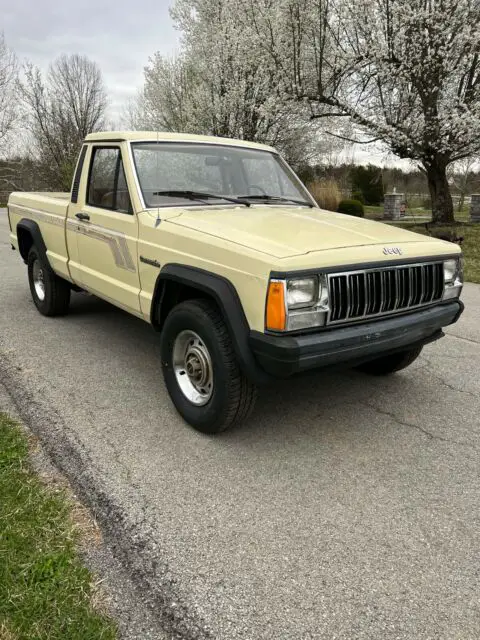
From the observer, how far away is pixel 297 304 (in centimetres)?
274

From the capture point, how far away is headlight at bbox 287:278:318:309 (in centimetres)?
271

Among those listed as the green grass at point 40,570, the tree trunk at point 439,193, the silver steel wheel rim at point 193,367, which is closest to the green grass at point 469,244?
the tree trunk at point 439,193

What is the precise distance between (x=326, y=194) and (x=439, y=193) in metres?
5.95

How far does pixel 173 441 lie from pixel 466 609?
1.82m

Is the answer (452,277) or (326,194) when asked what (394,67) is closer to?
(326,194)

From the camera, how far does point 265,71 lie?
16609 mm

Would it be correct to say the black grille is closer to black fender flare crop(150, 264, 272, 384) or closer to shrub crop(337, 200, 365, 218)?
black fender flare crop(150, 264, 272, 384)

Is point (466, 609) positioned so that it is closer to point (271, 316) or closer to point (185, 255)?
point (271, 316)

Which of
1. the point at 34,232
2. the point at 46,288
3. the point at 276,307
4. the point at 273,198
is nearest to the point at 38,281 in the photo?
the point at 46,288

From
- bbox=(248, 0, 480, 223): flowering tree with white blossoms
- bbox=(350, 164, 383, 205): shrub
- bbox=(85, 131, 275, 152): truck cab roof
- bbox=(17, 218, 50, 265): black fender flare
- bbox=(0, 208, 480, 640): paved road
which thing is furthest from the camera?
bbox=(350, 164, 383, 205): shrub

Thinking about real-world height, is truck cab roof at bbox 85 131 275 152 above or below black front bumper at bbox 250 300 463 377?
above

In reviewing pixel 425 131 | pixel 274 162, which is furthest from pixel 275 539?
pixel 425 131

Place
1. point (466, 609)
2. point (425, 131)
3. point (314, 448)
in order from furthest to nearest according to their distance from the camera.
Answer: point (425, 131) < point (314, 448) < point (466, 609)

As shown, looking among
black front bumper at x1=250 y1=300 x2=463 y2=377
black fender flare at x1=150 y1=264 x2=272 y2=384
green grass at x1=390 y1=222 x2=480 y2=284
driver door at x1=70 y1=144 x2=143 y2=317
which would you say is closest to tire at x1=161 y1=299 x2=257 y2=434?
black fender flare at x1=150 y1=264 x2=272 y2=384
